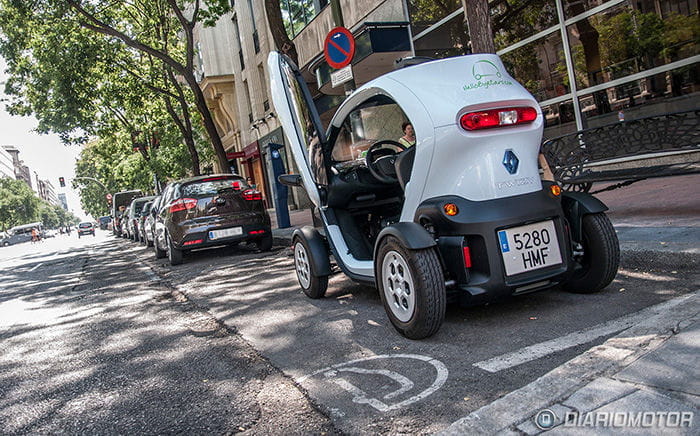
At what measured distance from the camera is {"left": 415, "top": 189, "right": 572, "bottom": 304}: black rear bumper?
10.8ft

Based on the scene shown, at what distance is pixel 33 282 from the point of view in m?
10.4

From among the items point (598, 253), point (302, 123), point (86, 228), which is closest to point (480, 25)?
point (302, 123)

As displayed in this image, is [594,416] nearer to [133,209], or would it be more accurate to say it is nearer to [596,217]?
[596,217]

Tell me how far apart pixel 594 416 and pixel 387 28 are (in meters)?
12.1

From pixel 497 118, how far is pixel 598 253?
1.17m

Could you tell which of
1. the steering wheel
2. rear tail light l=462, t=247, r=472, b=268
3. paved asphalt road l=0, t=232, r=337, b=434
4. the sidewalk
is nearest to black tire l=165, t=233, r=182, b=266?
paved asphalt road l=0, t=232, r=337, b=434

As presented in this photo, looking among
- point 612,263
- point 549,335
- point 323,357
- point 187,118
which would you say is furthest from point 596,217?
point 187,118

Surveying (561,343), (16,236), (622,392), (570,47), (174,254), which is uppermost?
(570,47)

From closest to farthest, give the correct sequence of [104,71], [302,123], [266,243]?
[302,123]
[266,243]
[104,71]

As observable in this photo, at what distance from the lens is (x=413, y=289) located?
10.8 feet

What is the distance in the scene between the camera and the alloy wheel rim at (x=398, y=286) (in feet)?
11.0

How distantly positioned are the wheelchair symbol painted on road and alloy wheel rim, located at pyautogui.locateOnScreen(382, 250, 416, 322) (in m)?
0.34

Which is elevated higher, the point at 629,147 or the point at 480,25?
the point at 480,25

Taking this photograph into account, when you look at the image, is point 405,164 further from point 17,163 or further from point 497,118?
point 17,163
